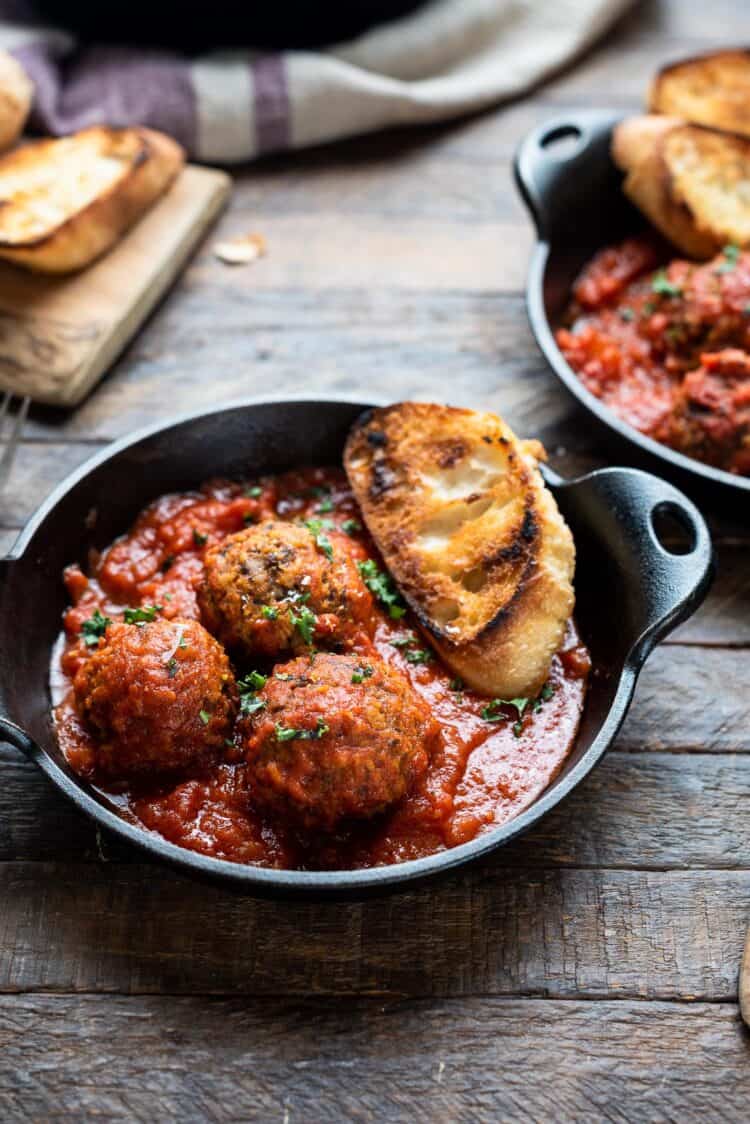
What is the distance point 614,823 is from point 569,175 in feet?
9.01

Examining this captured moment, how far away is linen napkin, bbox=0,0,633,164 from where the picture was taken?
5.44 m

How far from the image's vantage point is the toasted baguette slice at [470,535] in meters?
3.32

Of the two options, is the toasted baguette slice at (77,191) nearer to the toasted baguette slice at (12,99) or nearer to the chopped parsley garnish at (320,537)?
the toasted baguette slice at (12,99)

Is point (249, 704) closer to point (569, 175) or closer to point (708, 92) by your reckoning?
point (569, 175)

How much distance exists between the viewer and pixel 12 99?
197 inches

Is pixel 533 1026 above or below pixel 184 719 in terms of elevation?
below

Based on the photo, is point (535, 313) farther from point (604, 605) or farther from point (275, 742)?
point (275, 742)

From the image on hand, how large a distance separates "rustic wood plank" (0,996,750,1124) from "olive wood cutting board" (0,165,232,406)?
242 cm

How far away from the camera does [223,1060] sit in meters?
2.95

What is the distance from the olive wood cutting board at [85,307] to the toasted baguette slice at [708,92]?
6.98ft

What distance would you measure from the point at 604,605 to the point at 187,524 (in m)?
1.37

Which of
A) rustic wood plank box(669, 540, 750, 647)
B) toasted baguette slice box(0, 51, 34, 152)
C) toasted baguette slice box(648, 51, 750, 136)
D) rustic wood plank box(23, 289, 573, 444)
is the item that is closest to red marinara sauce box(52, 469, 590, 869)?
rustic wood plank box(669, 540, 750, 647)

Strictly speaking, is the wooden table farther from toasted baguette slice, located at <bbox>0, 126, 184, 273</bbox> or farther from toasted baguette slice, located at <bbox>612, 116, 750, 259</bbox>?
toasted baguette slice, located at <bbox>612, 116, 750, 259</bbox>

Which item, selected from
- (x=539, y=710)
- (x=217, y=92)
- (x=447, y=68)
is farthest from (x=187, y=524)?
(x=447, y=68)
